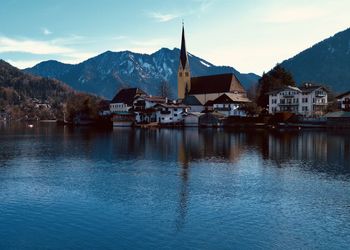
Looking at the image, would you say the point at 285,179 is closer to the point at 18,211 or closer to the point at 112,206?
the point at 112,206

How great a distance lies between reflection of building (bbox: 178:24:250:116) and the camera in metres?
103

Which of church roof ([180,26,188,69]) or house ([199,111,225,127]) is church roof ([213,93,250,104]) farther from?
church roof ([180,26,188,69])

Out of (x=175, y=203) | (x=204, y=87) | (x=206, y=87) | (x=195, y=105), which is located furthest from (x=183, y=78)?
(x=175, y=203)

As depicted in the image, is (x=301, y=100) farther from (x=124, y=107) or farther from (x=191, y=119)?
(x=124, y=107)

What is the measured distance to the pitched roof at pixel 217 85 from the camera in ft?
340

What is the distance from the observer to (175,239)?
563 inches

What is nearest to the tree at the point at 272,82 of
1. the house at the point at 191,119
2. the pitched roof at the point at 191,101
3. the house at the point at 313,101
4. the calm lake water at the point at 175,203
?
the house at the point at 313,101

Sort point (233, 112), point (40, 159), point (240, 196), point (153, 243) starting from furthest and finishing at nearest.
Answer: point (233, 112) < point (40, 159) < point (240, 196) < point (153, 243)

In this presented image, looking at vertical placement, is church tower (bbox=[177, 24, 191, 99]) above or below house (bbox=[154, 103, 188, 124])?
above

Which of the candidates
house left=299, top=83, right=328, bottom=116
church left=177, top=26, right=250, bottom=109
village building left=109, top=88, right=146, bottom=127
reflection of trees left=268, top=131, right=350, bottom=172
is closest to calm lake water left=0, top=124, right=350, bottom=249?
reflection of trees left=268, top=131, right=350, bottom=172

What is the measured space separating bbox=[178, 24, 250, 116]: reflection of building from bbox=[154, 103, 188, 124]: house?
803cm

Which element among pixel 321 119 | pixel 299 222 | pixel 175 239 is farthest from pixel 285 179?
pixel 321 119

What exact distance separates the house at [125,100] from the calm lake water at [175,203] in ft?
236

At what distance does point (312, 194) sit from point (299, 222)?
5.43 meters
